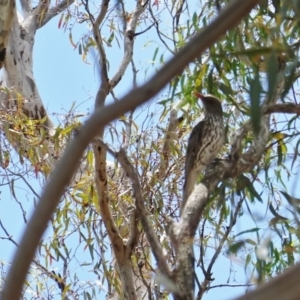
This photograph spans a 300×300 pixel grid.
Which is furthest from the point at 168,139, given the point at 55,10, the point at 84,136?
the point at 84,136

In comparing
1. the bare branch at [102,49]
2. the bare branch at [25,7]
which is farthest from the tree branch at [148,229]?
the bare branch at [25,7]

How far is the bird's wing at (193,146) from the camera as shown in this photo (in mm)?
3521

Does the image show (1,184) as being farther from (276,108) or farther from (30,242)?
(30,242)

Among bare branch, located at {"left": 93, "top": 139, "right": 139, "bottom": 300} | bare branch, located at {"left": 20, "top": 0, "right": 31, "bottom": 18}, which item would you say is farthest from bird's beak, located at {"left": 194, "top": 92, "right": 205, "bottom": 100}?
bare branch, located at {"left": 20, "top": 0, "right": 31, "bottom": 18}

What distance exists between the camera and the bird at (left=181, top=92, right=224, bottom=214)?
3437mm

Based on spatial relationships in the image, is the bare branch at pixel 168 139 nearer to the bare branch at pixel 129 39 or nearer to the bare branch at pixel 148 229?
the bare branch at pixel 129 39

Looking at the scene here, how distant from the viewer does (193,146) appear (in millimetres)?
3609

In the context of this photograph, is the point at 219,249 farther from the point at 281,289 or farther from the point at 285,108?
the point at 281,289

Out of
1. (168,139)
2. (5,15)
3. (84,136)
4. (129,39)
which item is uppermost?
(129,39)

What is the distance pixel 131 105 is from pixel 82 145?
3.6 inches

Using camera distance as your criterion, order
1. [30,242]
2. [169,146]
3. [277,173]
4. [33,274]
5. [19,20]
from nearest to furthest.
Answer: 1. [30,242]
2. [277,173]
3. [169,146]
4. [33,274]
5. [19,20]

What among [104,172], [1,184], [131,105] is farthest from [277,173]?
[131,105]

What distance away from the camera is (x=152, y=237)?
72.8 inches

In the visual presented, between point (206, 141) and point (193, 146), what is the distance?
108 millimetres
